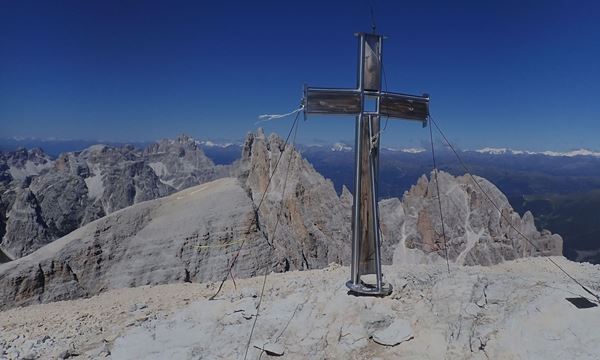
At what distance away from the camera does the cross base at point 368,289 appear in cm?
971

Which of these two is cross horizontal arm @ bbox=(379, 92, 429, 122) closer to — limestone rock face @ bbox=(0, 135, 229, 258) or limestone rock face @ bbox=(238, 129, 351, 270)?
limestone rock face @ bbox=(238, 129, 351, 270)

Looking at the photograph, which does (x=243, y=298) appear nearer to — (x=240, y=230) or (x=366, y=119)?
(x=366, y=119)

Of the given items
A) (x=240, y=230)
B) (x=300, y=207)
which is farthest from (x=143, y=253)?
(x=300, y=207)

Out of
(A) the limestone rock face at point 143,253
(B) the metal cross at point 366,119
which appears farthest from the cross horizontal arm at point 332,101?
(A) the limestone rock face at point 143,253

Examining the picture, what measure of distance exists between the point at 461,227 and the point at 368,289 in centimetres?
6714

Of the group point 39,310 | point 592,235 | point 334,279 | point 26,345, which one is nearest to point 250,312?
point 334,279

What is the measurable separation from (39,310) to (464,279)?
11.0m

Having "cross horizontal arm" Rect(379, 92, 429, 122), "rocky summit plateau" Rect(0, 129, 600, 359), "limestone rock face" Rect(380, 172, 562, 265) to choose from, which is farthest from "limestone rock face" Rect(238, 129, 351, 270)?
"cross horizontal arm" Rect(379, 92, 429, 122)

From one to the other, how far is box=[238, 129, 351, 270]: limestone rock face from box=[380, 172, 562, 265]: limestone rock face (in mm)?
17174

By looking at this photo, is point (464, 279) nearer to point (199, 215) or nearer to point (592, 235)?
point (199, 215)

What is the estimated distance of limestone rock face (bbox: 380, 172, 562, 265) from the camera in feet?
213

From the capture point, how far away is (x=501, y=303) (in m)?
8.75

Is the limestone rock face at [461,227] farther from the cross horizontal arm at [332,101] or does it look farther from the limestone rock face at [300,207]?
the cross horizontal arm at [332,101]

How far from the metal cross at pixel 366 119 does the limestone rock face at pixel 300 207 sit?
2925 centimetres
